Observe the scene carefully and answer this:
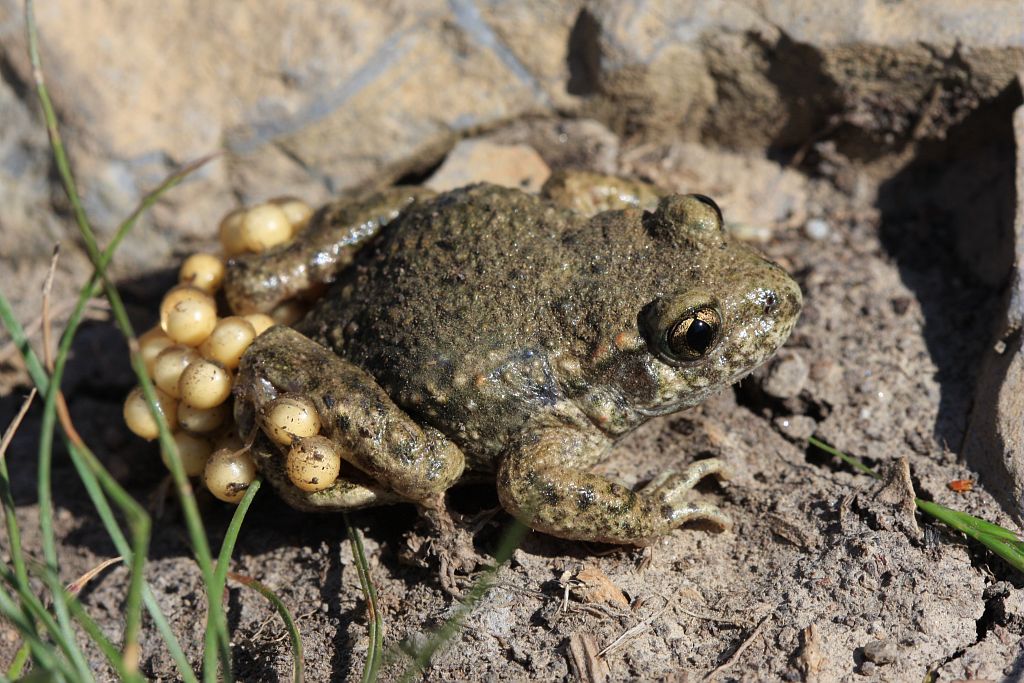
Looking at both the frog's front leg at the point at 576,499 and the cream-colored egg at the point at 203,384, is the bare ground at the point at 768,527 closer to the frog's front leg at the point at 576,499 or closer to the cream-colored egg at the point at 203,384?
the frog's front leg at the point at 576,499

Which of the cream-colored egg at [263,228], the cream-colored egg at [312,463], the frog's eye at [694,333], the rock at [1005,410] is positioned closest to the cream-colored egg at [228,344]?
the cream-colored egg at [263,228]

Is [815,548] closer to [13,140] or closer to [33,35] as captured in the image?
[33,35]

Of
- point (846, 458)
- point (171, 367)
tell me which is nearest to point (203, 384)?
point (171, 367)

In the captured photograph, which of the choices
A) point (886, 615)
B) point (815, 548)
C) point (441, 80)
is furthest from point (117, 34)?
point (886, 615)

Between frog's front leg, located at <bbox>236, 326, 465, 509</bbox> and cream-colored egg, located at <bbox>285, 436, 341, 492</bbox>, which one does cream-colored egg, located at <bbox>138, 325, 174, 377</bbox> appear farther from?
cream-colored egg, located at <bbox>285, 436, 341, 492</bbox>

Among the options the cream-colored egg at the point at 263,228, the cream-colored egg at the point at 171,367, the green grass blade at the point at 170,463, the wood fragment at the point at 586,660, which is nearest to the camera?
the green grass blade at the point at 170,463

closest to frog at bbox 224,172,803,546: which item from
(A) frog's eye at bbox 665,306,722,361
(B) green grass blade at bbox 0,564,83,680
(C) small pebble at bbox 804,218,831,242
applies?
(A) frog's eye at bbox 665,306,722,361

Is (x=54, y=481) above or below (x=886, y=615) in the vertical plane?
below
